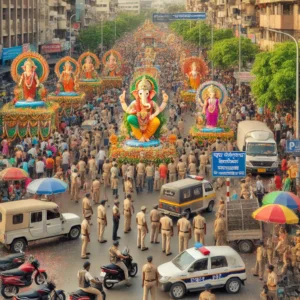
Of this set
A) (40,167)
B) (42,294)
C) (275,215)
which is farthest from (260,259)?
(40,167)

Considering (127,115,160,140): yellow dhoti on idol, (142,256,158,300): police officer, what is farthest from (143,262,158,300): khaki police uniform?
(127,115,160,140): yellow dhoti on idol

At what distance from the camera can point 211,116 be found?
3178 centimetres

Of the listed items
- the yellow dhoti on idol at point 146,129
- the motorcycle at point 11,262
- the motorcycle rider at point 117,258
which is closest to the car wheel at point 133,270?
the motorcycle rider at point 117,258

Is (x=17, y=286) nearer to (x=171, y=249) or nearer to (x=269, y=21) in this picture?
(x=171, y=249)

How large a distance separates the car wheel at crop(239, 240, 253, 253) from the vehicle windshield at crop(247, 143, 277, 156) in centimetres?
951

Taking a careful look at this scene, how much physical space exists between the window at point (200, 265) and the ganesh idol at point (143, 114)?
537 inches

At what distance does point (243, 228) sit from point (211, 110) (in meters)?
14.4

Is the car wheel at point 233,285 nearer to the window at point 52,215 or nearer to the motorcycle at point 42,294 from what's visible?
the motorcycle at point 42,294

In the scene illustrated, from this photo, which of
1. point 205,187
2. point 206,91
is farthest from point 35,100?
point 205,187

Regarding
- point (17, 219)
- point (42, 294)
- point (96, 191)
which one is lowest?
point (42, 294)

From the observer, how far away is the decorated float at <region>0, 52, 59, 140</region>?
32.4 metres

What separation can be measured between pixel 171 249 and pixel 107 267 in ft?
10.4

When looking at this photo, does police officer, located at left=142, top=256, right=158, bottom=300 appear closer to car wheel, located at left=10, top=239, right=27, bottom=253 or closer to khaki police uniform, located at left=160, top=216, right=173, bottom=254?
khaki police uniform, located at left=160, top=216, right=173, bottom=254

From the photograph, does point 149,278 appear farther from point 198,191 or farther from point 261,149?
point 261,149
